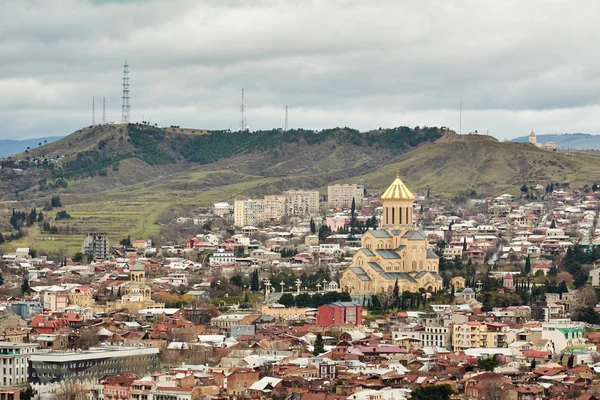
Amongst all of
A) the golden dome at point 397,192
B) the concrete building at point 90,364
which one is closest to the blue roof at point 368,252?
the golden dome at point 397,192

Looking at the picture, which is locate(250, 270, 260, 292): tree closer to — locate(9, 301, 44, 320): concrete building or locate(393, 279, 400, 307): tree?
locate(393, 279, 400, 307): tree

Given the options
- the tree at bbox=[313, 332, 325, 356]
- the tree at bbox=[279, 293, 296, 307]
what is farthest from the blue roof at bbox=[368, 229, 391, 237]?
the tree at bbox=[313, 332, 325, 356]

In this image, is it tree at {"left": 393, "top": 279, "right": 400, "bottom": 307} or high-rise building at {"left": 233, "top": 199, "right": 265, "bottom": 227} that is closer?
tree at {"left": 393, "top": 279, "right": 400, "bottom": 307}

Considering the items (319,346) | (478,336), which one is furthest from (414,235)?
(319,346)

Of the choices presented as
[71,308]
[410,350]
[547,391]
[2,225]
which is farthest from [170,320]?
[2,225]

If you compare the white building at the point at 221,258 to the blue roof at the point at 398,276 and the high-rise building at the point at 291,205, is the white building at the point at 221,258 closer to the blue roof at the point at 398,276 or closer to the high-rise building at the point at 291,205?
the blue roof at the point at 398,276

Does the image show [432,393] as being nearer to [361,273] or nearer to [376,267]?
[361,273]
